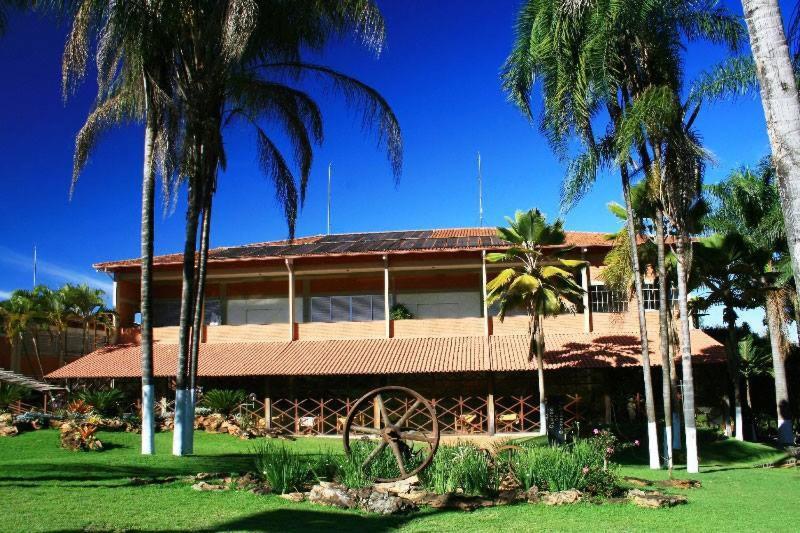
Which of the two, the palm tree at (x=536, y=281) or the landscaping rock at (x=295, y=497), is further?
the palm tree at (x=536, y=281)

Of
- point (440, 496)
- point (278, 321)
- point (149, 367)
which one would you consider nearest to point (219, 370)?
point (278, 321)

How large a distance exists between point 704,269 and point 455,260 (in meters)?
8.33

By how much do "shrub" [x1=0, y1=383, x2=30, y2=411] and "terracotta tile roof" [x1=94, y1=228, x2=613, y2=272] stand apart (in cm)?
586

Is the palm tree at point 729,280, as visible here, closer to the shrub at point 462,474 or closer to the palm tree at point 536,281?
the palm tree at point 536,281

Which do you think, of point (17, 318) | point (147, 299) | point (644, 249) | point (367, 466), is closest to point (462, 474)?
point (367, 466)

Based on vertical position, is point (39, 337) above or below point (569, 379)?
above

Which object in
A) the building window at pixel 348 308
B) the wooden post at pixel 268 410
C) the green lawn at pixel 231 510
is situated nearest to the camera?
the green lawn at pixel 231 510

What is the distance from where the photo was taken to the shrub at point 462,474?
11.5 meters

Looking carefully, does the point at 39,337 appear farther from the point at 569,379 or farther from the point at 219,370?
the point at 569,379

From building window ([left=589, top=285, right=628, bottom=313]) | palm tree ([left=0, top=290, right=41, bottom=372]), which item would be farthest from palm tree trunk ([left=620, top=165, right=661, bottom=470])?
palm tree ([left=0, top=290, right=41, bottom=372])

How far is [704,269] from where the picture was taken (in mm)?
24906

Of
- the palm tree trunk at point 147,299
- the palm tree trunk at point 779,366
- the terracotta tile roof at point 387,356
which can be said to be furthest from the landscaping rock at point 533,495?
the palm tree trunk at point 779,366

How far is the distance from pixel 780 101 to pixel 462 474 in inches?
283

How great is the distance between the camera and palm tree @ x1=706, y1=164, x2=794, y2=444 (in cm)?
2469
